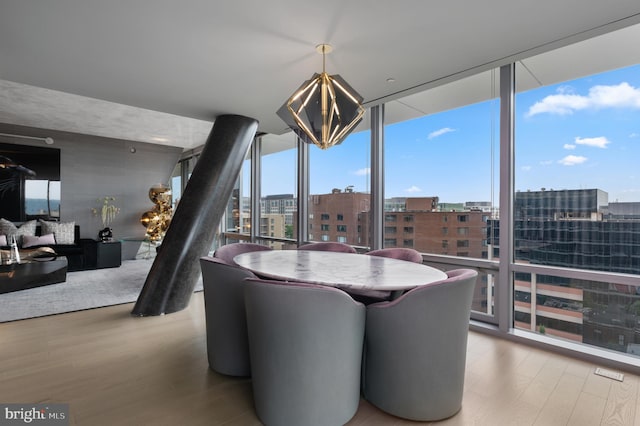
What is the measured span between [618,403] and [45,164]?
8.96 meters

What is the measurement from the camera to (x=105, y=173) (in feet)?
23.9

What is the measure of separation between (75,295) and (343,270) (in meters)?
4.14

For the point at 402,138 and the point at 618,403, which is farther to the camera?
the point at 402,138

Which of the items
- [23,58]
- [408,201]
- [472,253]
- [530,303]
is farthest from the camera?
[408,201]

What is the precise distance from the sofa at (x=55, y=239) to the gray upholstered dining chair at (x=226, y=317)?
16.9 feet

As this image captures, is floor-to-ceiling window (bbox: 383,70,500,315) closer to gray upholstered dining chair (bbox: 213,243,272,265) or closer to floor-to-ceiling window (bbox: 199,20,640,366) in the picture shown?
floor-to-ceiling window (bbox: 199,20,640,366)

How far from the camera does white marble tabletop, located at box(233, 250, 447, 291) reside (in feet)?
5.97

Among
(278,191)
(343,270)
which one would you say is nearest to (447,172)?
(343,270)

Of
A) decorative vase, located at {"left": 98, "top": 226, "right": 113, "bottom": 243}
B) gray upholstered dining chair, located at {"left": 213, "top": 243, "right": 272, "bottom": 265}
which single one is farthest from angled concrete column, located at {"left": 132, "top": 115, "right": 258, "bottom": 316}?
decorative vase, located at {"left": 98, "top": 226, "right": 113, "bottom": 243}

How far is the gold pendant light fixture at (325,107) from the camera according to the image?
7.73 feet

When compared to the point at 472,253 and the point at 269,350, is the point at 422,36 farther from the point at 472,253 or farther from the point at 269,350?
the point at 269,350

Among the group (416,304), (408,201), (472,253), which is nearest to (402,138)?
(408,201)

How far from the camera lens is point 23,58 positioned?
109 inches

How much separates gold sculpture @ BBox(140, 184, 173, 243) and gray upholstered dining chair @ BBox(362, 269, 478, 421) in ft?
21.6
